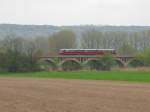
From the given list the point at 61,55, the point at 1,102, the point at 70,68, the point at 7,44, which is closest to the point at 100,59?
the point at 70,68

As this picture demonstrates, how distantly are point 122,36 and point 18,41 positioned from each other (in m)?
76.4

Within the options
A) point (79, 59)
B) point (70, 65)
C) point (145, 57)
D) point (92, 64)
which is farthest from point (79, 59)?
point (145, 57)

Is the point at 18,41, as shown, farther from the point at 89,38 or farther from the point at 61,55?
the point at 89,38

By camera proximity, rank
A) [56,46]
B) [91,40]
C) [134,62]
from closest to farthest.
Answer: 1. [134,62]
2. [56,46]
3. [91,40]

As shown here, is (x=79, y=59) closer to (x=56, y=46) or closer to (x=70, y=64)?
(x=70, y=64)

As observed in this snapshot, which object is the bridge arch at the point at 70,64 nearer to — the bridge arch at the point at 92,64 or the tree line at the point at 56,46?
the bridge arch at the point at 92,64

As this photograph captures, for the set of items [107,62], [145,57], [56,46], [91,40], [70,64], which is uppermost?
[91,40]

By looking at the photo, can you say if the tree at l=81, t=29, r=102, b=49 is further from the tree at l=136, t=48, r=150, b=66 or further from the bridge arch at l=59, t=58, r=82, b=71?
the bridge arch at l=59, t=58, r=82, b=71

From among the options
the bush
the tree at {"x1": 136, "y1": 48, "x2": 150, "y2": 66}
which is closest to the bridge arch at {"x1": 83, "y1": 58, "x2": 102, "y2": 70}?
the bush

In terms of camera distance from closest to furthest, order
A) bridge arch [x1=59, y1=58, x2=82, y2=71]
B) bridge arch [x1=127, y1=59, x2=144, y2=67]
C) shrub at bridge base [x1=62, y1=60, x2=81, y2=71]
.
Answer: bridge arch [x1=59, y1=58, x2=82, y2=71], shrub at bridge base [x1=62, y1=60, x2=81, y2=71], bridge arch [x1=127, y1=59, x2=144, y2=67]

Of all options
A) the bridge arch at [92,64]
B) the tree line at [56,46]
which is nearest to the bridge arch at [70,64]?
the bridge arch at [92,64]

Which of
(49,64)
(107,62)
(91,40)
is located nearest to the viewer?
(107,62)

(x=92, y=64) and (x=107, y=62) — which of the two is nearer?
(x=107, y=62)

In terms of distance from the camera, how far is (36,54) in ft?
254
